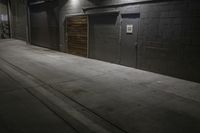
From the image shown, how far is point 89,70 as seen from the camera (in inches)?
251

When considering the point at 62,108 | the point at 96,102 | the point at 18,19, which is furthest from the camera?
the point at 18,19

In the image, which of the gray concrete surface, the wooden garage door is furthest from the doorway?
the gray concrete surface

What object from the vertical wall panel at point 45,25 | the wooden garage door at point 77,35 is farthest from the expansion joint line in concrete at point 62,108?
the vertical wall panel at point 45,25

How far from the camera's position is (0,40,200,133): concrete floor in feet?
9.45

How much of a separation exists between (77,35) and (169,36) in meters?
4.85

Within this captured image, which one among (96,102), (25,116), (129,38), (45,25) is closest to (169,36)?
(129,38)

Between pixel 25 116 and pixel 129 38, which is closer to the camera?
pixel 25 116

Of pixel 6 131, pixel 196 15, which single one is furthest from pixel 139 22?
pixel 6 131

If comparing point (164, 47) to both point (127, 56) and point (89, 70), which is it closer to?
point (127, 56)

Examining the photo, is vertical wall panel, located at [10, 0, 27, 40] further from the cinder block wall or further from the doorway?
the cinder block wall

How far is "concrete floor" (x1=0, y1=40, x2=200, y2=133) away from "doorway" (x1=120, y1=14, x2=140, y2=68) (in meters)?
0.96

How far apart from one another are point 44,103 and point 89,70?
2.85 metres

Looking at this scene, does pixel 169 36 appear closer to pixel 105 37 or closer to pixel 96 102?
pixel 105 37

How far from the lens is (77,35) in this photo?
916 centimetres
